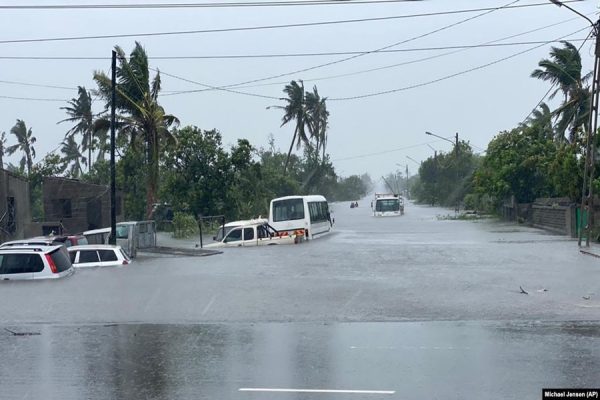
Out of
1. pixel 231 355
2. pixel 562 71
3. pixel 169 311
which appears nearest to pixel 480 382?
pixel 231 355

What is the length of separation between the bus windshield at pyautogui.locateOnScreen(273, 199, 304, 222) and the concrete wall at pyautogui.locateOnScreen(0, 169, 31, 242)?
12913 mm

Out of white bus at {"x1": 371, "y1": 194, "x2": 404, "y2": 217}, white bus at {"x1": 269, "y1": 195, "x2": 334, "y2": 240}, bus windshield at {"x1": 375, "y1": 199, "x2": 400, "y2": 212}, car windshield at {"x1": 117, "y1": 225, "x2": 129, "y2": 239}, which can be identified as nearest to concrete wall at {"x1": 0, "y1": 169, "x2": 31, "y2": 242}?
car windshield at {"x1": 117, "y1": 225, "x2": 129, "y2": 239}

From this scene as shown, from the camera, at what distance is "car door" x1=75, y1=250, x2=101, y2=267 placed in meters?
19.7

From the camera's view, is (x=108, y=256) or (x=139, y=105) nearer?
(x=108, y=256)

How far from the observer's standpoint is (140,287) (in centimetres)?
1659

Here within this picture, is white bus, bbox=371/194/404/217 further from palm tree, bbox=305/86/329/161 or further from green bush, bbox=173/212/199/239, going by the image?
green bush, bbox=173/212/199/239

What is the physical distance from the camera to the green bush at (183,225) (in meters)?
45.7

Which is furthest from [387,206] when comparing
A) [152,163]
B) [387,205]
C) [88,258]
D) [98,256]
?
→ [88,258]

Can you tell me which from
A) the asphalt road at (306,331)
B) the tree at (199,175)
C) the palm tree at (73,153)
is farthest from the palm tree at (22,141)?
the asphalt road at (306,331)

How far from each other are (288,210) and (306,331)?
24622 millimetres

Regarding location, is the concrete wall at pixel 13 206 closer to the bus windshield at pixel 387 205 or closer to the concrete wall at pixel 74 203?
the concrete wall at pixel 74 203

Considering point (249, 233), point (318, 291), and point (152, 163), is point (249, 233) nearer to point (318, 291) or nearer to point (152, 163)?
point (152, 163)

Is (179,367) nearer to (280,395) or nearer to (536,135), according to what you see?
(280,395)

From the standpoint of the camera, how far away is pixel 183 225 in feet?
150
